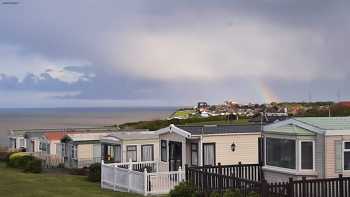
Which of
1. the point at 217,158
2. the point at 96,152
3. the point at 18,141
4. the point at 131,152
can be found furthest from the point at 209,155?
the point at 18,141

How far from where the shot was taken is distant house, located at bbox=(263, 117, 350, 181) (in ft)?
68.0

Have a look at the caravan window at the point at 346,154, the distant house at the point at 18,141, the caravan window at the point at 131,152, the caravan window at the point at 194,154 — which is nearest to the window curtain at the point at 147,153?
the caravan window at the point at 131,152

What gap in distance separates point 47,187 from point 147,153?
933 centimetres

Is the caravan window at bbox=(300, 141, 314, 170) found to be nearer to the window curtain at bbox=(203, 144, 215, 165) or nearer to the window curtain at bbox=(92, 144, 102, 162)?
the window curtain at bbox=(203, 144, 215, 165)

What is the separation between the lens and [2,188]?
2792cm

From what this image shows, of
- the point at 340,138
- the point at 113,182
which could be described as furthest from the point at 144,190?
the point at 340,138

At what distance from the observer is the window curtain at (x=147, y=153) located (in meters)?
36.7

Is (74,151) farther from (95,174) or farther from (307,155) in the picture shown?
(307,155)

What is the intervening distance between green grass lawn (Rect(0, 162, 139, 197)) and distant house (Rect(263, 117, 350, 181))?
7.59 meters

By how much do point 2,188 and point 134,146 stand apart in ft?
34.2

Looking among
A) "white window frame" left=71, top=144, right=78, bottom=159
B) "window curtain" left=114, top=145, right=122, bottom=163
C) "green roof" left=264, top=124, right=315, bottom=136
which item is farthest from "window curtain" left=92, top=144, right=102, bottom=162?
"green roof" left=264, top=124, right=315, bottom=136

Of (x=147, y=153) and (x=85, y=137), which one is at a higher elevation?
(x=85, y=137)

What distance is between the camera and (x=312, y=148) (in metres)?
21.1

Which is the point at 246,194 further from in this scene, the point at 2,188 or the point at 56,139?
the point at 56,139
